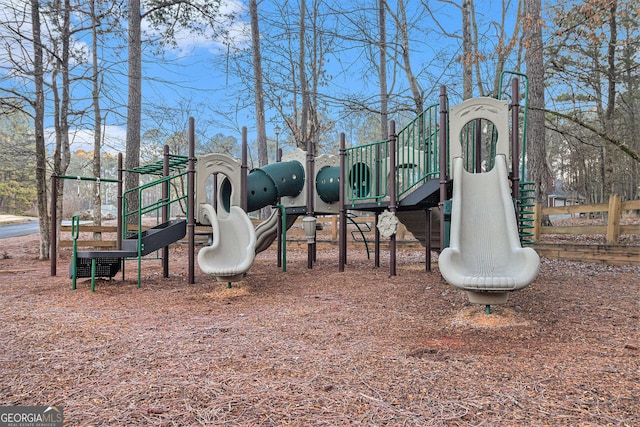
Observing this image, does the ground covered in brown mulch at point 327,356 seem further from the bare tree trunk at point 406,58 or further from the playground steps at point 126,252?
the bare tree trunk at point 406,58

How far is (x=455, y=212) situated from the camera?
4656mm

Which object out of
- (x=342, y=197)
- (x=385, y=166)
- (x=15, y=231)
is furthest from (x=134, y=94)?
(x=15, y=231)

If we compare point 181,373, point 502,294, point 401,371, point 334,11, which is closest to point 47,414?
point 181,373

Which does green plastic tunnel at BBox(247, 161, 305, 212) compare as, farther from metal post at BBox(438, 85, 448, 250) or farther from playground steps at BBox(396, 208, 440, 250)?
metal post at BBox(438, 85, 448, 250)

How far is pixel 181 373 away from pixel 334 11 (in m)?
11.3

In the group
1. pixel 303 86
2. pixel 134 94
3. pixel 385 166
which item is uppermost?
pixel 303 86

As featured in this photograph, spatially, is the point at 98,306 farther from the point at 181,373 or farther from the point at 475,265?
the point at 475,265

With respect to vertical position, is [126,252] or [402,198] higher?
[402,198]

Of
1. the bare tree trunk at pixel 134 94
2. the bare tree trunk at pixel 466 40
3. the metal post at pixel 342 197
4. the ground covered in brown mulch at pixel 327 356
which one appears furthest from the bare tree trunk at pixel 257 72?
the ground covered in brown mulch at pixel 327 356

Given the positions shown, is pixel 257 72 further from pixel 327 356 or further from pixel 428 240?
pixel 327 356

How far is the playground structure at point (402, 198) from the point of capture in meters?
4.49

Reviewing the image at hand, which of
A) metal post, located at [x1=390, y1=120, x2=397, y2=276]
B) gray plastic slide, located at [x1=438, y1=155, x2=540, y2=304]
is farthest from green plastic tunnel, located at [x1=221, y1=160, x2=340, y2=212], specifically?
gray plastic slide, located at [x1=438, y1=155, x2=540, y2=304]

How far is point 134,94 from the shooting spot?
1152 centimetres
